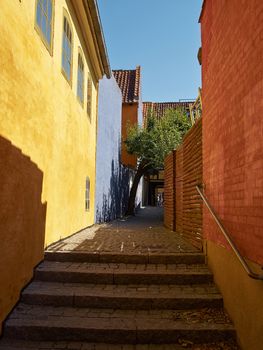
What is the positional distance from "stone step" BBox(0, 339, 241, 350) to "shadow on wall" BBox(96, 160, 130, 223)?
8.69 m

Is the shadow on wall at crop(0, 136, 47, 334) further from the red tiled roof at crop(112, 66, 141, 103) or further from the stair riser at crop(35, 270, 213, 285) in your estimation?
the red tiled roof at crop(112, 66, 141, 103)

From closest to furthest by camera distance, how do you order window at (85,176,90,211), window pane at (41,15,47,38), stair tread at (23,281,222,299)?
stair tread at (23,281,222,299)
window pane at (41,15,47,38)
window at (85,176,90,211)

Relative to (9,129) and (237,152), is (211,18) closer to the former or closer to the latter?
(237,152)

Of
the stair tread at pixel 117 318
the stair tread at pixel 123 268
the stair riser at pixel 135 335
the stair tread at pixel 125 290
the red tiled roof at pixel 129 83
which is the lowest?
the stair riser at pixel 135 335

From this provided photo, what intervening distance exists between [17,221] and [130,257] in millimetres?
2251

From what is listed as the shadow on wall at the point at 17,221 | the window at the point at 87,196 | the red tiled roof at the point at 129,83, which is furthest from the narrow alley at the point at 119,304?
the red tiled roof at the point at 129,83

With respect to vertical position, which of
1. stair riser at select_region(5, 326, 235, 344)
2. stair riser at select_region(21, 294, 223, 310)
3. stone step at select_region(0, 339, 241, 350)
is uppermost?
stair riser at select_region(21, 294, 223, 310)

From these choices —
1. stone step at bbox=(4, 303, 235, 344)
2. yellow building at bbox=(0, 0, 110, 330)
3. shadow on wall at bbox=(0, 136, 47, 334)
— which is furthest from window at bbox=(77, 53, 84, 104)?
stone step at bbox=(4, 303, 235, 344)

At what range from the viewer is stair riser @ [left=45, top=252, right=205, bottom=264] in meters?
5.84

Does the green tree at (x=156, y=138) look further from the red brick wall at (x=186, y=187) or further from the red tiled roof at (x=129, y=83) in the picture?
the red brick wall at (x=186, y=187)

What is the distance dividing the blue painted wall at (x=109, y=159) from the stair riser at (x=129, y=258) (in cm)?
649

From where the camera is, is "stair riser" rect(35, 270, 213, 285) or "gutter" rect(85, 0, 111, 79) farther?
"gutter" rect(85, 0, 111, 79)

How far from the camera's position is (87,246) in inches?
266

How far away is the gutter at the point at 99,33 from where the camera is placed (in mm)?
8469
